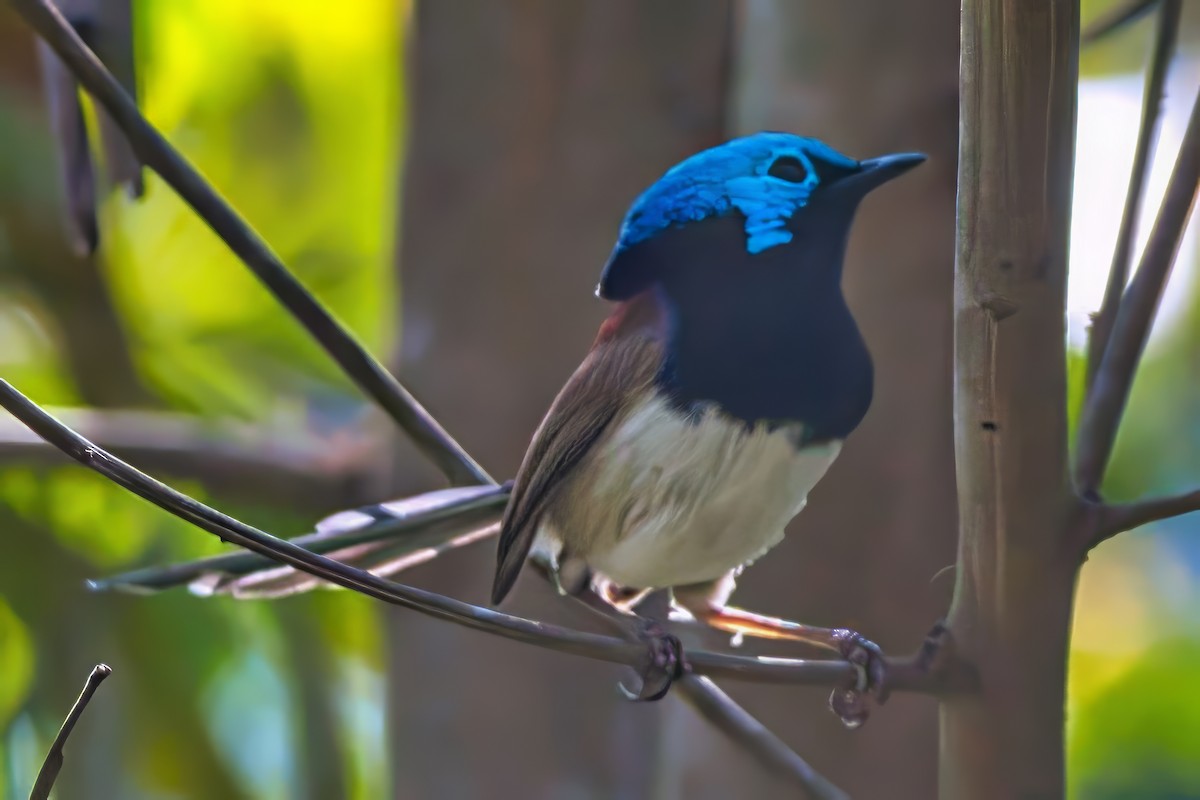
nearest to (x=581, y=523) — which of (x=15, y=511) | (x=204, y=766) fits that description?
(x=15, y=511)

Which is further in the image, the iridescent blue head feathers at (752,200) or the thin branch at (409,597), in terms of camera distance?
the iridescent blue head feathers at (752,200)

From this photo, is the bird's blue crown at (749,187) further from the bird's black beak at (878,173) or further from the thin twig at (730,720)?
the thin twig at (730,720)

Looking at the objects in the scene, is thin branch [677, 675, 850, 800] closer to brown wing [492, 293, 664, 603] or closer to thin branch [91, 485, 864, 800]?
thin branch [91, 485, 864, 800]

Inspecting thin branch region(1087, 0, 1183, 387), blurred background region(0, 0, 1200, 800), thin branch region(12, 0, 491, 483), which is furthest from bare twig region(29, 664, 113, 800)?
thin branch region(1087, 0, 1183, 387)

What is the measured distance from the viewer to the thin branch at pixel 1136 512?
59cm

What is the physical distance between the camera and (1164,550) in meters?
1.82

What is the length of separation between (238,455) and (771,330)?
2.90 ft

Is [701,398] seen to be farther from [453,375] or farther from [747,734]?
[453,375]

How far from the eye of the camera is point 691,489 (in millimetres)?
646

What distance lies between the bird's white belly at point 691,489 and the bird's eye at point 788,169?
0.13 metres

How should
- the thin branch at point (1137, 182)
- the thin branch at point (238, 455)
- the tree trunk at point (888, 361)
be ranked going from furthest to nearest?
1. the thin branch at point (238, 455)
2. the tree trunk at point (888, 361)
3. the thin branch at point (1137, 182)

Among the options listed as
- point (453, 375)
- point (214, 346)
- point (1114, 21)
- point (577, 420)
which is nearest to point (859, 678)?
point (577, 420)

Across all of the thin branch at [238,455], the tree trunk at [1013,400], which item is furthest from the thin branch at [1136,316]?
the thin branch at [238,455]

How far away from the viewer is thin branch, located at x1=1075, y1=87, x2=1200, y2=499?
723 millimetres
